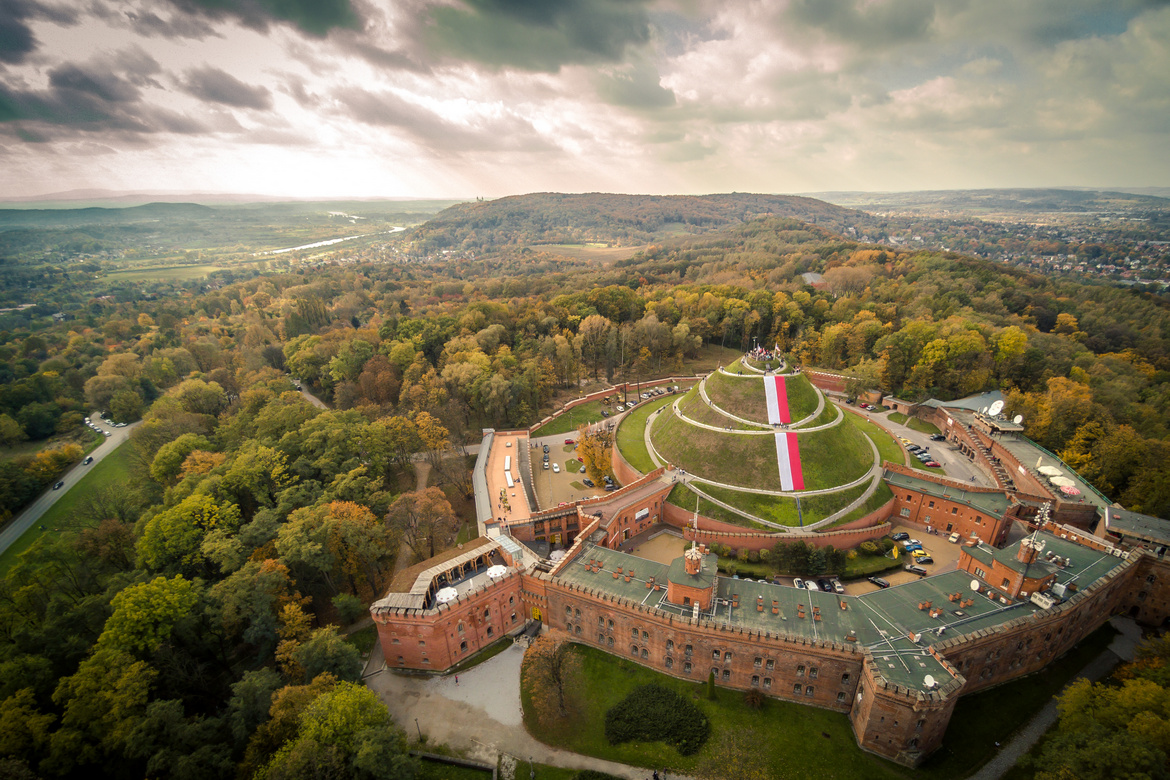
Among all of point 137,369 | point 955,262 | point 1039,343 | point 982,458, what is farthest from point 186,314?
point 955,262

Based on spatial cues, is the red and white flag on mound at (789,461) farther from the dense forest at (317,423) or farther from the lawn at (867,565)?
the dense forest at (317,423)

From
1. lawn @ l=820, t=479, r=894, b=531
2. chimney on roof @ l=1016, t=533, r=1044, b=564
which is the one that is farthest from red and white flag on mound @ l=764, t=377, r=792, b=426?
chimney on roof @ l=1016, t=533, r=1044, b=564

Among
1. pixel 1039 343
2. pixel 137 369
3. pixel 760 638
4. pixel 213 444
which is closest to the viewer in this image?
pixel 760 638

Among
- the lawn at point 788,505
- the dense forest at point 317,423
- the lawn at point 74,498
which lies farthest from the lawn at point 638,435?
the lawn at point 74,498

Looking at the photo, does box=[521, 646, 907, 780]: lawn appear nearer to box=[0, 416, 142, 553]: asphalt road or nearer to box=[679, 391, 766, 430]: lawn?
box=[679, 391, 766, 430]: lawn

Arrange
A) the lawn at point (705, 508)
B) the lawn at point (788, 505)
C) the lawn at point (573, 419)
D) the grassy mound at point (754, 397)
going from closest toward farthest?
1. the lawn at point (788, 505)
2. the lawn at point (705, 508)
3. the grassy mound at point (754, 397)
4. the lawn at point (573, 419)

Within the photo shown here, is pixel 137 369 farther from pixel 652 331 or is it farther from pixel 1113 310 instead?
pixel 1113 310
